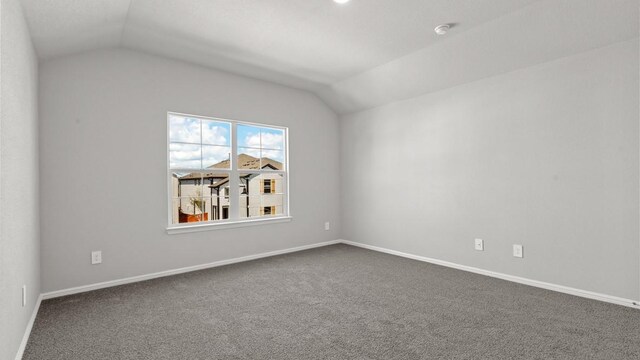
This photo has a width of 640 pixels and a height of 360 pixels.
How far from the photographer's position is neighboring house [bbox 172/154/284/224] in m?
3.91

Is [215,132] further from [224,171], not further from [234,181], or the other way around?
[234,181]

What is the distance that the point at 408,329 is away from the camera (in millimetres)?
2258

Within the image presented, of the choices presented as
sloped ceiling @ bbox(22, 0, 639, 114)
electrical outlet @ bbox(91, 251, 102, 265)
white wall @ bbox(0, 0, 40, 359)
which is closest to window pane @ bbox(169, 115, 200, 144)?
sloped ceiling @ bbox(22, 0, 639, 114)

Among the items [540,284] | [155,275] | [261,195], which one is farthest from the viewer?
[261,195]

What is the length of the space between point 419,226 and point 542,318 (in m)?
1.95

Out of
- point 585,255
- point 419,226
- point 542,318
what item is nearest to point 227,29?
point 419,226

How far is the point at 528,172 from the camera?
3262 mm

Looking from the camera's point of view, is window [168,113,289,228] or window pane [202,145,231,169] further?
window pane [202,145,231,169]

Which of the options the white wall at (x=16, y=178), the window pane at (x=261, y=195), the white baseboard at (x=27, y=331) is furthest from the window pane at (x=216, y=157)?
the white baseboard at (x=27, y=331)

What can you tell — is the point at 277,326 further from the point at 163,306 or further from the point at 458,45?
the point at 458,45

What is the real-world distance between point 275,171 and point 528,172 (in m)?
3.21

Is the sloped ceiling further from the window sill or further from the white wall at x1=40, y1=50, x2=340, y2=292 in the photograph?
the window sill

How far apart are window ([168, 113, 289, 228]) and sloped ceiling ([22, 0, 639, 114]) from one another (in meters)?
0.85

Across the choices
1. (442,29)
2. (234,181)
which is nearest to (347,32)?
(442,29)
